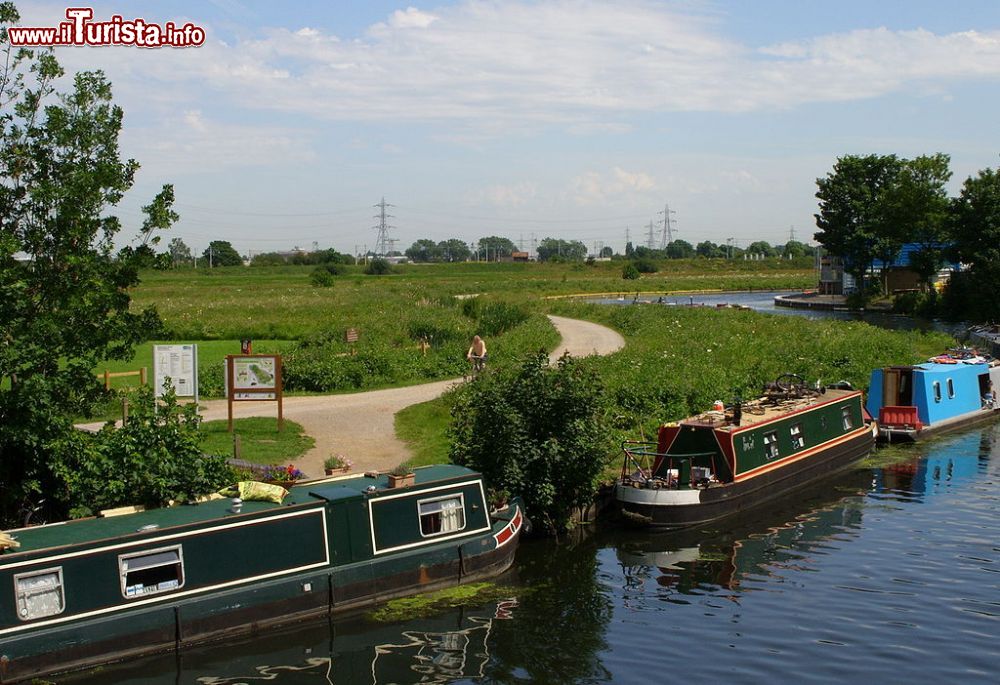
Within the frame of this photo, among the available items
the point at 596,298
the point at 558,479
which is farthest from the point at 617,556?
the point at 596,298

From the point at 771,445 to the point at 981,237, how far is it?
55.5m

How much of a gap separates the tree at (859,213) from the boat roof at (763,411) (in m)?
64.6

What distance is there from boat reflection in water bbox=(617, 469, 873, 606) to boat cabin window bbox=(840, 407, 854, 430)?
3.23m


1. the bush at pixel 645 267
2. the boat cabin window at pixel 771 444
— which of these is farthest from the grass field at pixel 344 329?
the bush at pixel 645 267

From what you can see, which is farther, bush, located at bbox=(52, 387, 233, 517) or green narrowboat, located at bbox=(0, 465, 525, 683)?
bush, located at bbox=(52, 387, 233, 517)

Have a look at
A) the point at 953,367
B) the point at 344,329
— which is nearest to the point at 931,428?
the point at 953,367

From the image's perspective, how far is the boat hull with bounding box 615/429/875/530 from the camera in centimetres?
2112

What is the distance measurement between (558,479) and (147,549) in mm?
8673

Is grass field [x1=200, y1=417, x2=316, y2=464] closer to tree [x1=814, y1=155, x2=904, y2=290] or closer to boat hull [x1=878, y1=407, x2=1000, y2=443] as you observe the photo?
boat hull [x1=878, y1=407, x2=1000, y2=443]

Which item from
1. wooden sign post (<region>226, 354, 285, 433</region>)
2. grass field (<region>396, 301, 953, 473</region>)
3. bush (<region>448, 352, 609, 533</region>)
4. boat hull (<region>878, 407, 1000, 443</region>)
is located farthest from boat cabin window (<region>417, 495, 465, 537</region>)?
boat hull (<region>878, 407, 1000, 443</region>)

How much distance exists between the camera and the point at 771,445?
2434 centimetres

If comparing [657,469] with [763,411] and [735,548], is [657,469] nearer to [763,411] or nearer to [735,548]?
[735,548]

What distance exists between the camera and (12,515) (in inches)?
691

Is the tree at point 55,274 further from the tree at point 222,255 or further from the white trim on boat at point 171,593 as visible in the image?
the tree at point 222,255
